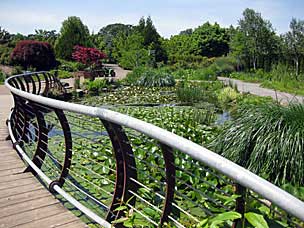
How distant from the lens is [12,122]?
4.82 m

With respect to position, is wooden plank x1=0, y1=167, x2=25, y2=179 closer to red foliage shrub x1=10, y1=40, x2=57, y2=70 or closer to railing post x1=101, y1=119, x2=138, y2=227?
railing post x1=101, y1=119, x2=138, y2=227

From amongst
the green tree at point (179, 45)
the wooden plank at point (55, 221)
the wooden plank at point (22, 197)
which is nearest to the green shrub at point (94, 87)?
the wooden plank at point (22, 197)

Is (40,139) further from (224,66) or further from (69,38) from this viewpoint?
(69,38)

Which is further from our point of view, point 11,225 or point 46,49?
point 46,49

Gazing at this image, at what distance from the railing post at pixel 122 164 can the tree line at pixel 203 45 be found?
1906 centimetres

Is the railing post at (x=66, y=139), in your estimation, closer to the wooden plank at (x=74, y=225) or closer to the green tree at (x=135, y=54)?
the wooden plank at (x=74, y=225)

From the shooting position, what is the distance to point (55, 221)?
84.1 inches

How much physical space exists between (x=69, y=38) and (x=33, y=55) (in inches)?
269

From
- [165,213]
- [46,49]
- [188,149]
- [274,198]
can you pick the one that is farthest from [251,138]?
[46,49]

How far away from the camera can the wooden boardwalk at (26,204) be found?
212 centimetres

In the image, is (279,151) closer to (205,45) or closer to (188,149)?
(188,149)

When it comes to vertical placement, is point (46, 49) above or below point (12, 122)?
above

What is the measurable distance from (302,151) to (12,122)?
3.71 metres

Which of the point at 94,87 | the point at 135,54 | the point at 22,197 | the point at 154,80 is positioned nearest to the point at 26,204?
the point at 22,197
